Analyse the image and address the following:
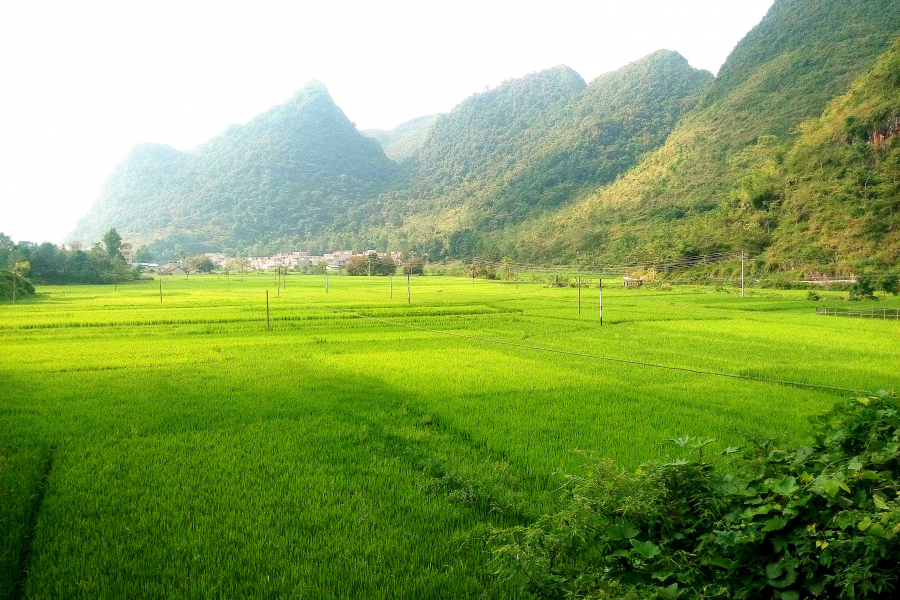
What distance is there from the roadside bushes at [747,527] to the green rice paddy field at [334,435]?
2.06 feet

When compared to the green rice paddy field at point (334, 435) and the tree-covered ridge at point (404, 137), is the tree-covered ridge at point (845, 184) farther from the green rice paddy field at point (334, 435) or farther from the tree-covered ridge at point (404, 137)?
the tree-covered ridge at point (404, 137)

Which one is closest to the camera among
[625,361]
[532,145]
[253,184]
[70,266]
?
[625,361]

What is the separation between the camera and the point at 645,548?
2.76m

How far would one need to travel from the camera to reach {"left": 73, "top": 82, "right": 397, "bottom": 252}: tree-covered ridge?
10594cm

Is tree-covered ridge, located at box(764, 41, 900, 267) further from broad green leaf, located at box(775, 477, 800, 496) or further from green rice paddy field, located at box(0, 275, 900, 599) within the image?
broad green leaf, located at box(775, 477, 800, 496)

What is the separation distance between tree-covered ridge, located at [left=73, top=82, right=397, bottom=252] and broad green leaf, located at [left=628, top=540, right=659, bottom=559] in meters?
103

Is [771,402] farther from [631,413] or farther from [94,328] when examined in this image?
[94,328]

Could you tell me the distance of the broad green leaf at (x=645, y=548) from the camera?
8.86ft

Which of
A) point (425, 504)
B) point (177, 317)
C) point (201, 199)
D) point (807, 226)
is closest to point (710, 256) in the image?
point (807, 226)

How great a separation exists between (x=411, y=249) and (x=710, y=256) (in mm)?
48442

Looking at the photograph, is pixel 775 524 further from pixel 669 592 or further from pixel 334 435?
pixel 334 435

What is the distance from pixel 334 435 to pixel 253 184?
393 feet

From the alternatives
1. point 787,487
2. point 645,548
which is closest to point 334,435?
point 645,548

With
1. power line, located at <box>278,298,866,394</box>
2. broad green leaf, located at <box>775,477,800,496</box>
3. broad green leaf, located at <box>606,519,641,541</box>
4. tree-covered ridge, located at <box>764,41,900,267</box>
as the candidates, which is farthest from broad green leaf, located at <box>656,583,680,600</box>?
tree-covered ridge, located at <box>764,41,900,267</box>
